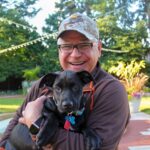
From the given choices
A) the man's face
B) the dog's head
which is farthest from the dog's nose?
the man's face

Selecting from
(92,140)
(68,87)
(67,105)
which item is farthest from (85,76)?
(92,140)

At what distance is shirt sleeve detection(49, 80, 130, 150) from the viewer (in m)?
1.95

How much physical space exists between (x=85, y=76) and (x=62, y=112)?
11.3 inches

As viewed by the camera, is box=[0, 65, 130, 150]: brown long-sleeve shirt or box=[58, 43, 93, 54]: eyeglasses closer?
box=[0, 65, 130, 150]: brown long-sleeve shirt

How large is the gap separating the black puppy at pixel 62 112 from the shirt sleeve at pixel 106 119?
0.05 m

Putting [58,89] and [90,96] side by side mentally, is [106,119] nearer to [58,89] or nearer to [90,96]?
[90,96]

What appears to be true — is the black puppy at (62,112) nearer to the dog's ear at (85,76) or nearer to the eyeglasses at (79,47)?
the dog's ear at (85,76)

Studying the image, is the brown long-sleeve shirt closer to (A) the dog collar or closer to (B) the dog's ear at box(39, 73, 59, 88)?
(A) the dog collar

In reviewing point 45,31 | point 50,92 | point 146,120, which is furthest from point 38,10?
point 50,92

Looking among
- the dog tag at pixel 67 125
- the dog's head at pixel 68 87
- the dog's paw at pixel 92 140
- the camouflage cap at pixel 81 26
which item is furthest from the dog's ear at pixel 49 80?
the dog's paw at pixel 92 140

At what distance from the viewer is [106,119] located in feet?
6.69

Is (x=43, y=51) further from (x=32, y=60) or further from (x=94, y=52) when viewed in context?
(x=94, y=52)

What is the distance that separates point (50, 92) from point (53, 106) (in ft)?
0.80

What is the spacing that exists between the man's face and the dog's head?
0.09m
